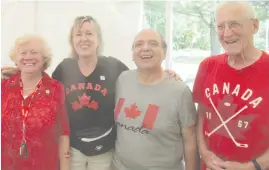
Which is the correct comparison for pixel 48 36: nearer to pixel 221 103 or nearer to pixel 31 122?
pixel 31 122

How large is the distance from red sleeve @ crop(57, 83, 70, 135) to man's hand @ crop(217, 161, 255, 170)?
468 mm

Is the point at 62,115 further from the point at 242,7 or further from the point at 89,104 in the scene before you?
the point at 242,7

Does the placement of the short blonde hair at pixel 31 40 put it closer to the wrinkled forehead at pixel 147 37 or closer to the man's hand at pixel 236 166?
the wrinkled forehead at pixel 147 37

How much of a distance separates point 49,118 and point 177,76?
0.41 metres

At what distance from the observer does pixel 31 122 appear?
92 centimetres

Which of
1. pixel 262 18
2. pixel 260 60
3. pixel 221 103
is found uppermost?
pixel 262 18

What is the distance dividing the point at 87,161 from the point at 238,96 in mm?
501

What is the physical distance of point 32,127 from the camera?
0.92m

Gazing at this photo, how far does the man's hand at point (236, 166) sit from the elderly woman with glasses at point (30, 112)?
49cm

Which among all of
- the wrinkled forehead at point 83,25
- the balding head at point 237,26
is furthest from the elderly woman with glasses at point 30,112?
the balding head at point 237,26

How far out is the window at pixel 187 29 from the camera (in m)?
1.06

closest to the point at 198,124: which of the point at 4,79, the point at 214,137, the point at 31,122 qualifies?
the point at 214,137

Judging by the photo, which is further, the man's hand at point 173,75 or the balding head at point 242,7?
the man's hand at point 173,75

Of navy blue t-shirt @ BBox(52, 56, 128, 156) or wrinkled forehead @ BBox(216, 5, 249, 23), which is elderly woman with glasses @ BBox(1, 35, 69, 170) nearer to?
navy blue t-shirt @ BBox(52, 56, 128, 156)
